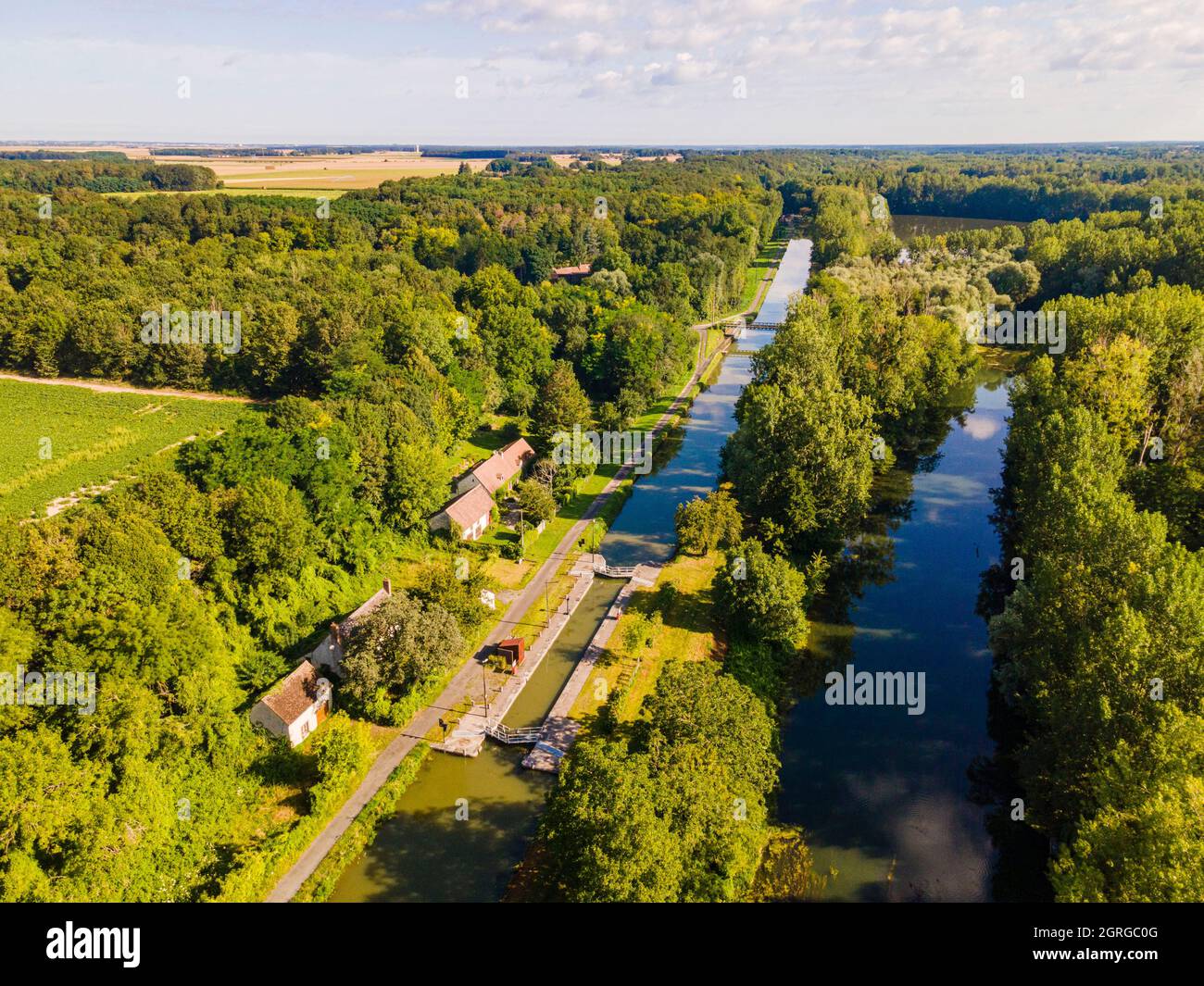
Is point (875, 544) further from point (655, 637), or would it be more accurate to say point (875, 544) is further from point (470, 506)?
point (470, 506)

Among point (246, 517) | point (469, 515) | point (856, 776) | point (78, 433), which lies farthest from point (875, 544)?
point (78, 433)

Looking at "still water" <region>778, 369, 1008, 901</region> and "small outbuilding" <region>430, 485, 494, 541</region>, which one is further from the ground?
"small outbuilding" <region>430, 485, 494, 541</region>

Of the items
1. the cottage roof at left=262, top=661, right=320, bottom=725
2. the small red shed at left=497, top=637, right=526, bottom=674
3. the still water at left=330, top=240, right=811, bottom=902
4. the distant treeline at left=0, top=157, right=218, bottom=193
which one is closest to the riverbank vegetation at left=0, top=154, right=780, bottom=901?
the cottage roof at left=262, top=661, right=320, bottom=725

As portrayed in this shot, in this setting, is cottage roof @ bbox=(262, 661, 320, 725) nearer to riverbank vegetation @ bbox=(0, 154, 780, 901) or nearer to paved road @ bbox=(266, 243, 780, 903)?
riverbank vegetation @ bbox=(0, 154, 780, 901)

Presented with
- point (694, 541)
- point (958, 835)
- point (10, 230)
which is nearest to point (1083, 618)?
point (958, 835)

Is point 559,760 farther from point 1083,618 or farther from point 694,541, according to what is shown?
point 1083,618

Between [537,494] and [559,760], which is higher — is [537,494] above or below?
above
